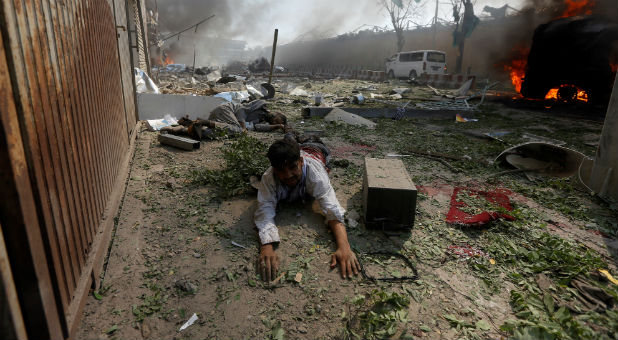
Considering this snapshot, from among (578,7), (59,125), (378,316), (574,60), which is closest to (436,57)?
(578,7)

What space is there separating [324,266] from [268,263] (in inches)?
17.3

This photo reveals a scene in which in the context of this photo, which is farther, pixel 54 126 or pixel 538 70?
pixel 538 70

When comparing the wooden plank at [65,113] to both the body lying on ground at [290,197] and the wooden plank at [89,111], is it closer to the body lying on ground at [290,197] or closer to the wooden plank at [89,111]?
the wooden plank at [89,111]

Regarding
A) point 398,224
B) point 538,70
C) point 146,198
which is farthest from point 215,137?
point 538,70

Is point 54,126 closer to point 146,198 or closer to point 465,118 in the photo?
point 146,198

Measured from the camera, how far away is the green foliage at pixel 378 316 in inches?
76.2

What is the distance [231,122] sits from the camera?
6.84 metres

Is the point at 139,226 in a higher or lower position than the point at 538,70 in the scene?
lower

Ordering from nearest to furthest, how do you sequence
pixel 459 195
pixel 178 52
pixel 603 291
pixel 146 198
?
pixel 603 291
pixel 146 198
pixel 459 195
pixel 178 52

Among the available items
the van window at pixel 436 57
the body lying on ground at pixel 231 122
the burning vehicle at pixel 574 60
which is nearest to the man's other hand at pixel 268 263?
the body lying on ground at pixel 231 122

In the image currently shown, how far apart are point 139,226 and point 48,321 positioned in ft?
5.36

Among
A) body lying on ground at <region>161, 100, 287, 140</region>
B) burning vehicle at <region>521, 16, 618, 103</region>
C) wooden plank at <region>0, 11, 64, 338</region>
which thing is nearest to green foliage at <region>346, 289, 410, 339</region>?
wooden plank at <region>0, 11, 64, 338</region>

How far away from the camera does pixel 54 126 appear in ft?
5.95

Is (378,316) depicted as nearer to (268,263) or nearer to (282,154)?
(268,263)
